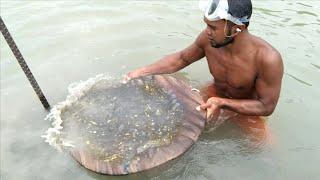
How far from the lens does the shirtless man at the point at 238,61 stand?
343cm

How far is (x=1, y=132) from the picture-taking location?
427cm

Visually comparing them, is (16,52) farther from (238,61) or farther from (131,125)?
(238,61)

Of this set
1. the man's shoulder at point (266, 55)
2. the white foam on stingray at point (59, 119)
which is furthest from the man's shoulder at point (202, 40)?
the white foam on stingray at point (59, 119)

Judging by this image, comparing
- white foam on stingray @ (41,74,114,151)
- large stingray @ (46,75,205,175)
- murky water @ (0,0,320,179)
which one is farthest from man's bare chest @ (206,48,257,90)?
white foam on stingray @ (41,74,114,151)

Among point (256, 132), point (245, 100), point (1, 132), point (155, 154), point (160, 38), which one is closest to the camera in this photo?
point (155, 154)

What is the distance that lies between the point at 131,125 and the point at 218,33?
1.06 m

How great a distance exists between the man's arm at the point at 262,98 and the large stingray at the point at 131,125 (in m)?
0.23

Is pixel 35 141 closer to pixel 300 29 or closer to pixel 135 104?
pixel 135 104

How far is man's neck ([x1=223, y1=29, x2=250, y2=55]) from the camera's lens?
11.9 ft

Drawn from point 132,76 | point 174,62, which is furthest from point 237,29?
point 132,76

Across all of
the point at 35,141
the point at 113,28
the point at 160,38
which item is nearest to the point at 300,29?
the point at 160,38

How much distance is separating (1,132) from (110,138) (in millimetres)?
1349

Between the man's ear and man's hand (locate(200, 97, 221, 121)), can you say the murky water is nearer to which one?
man's hand (locate(200, 97, 221, 121))

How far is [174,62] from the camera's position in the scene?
428 centimetres
